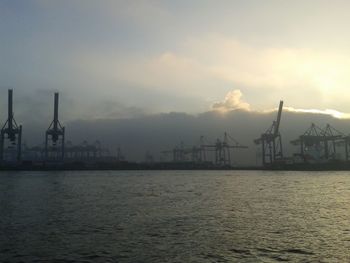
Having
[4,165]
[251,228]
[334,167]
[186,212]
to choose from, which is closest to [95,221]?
[186,212]

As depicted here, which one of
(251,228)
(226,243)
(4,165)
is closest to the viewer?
(226,243)

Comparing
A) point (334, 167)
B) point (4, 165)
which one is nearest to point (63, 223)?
point (4, 165)

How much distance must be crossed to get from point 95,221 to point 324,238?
12645 mm

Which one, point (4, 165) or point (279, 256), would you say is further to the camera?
point (4, 165)

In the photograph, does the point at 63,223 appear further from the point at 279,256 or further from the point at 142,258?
the point at 279,256

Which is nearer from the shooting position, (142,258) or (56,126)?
(142,258)

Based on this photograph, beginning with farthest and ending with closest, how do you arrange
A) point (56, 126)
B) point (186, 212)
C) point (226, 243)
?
point (56, 126)
point (186, 212)
point (226, 243)

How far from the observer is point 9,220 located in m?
26.6

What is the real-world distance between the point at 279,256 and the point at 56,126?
163 m

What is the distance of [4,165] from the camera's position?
187m

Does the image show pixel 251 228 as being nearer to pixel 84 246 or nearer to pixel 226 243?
pixel 226 243

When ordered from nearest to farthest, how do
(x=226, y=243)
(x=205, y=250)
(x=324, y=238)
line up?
(x=205, y=250), (x=226, y=243), (x=324, y=238)

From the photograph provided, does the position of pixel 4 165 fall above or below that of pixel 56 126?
below

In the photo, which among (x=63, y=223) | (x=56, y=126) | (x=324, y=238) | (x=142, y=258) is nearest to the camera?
(x=142, y=258)
